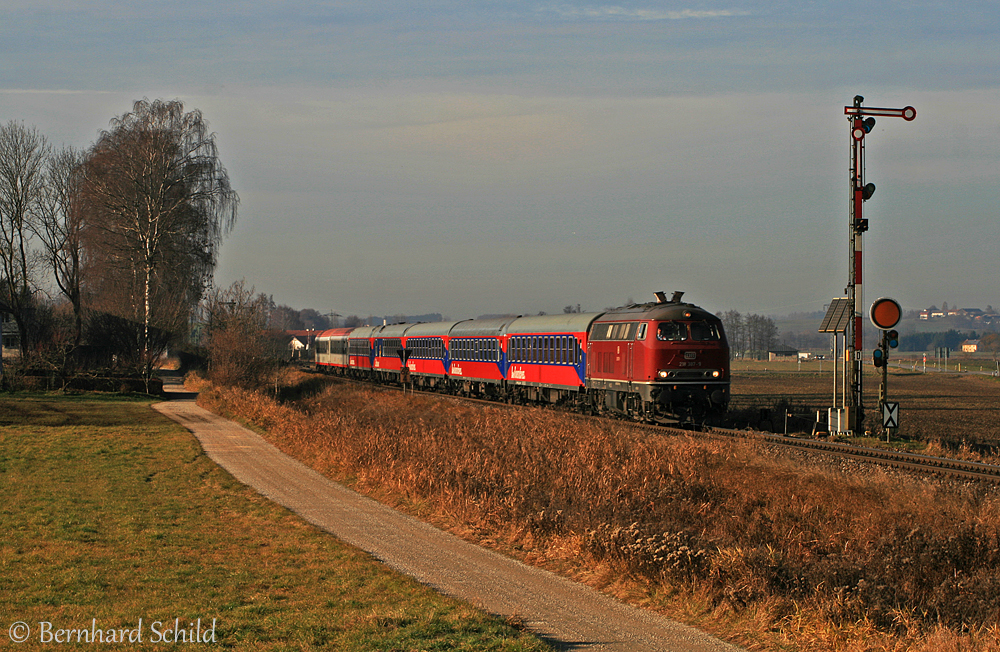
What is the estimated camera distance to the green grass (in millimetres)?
8336

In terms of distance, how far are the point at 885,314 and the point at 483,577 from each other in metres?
16.6

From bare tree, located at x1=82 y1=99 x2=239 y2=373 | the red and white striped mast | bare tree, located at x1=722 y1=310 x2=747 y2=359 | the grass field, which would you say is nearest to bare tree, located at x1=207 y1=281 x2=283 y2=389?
bare tree, located at x1=82 y1=99 x2=239 y2=373

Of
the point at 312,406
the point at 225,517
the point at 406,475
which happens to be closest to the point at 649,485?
the point at 406,475

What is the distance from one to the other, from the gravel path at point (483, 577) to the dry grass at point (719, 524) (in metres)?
0.41

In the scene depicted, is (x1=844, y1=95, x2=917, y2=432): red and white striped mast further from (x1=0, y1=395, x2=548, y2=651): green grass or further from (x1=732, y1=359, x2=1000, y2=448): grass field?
(x1=0, y1=395, x2=548, y2=651): green grass

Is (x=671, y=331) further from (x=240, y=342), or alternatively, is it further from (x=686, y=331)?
(x=240, y=342)

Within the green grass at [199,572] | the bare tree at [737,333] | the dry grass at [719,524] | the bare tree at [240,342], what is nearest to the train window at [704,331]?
the dry grass at [719,524]

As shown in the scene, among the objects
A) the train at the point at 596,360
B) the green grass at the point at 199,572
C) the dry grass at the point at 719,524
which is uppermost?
the train at the point at 596,360

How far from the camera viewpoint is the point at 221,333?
155 feet

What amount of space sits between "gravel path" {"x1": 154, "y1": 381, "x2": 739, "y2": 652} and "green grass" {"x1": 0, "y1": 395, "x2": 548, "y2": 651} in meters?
0.38

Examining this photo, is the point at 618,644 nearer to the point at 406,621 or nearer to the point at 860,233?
the point at 406,621

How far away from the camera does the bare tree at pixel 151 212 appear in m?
50.0

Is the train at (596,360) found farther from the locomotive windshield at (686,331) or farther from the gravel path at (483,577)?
the gravel path at (483,577)

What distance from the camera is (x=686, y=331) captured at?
25109mm
